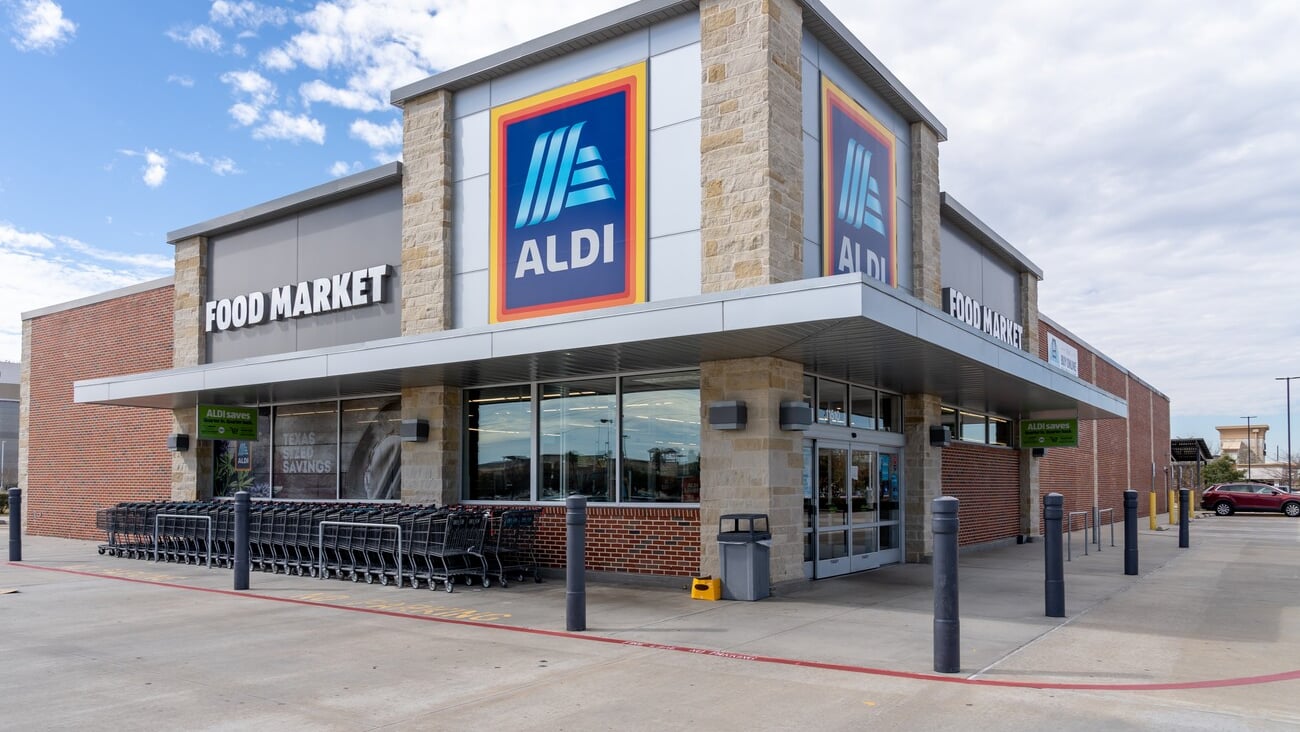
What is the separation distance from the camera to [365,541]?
14.7 metres

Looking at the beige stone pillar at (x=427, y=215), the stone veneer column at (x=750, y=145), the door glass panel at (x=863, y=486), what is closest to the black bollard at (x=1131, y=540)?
the door glass panel at (x=863, y=486)

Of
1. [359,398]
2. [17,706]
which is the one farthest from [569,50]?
[17,706]

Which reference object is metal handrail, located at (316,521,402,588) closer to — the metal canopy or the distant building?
the metal canopy

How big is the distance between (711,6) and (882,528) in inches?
368

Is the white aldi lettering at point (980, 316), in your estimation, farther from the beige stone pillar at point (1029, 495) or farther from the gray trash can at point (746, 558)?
the gray trash can at point (746, 558)

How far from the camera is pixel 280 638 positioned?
10.1m

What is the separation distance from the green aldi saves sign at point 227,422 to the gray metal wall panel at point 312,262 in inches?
49.6

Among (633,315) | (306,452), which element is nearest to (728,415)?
(633,315)

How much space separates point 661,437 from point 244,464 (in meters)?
11.1

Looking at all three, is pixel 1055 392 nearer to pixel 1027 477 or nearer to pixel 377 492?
pixel 1027 477

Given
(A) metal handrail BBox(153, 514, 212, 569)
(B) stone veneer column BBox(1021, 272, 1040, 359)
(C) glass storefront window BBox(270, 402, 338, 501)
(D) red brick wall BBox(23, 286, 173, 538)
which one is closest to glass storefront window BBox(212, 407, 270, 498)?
(C) glass storefront window BBox(270, 402, 338, 501)

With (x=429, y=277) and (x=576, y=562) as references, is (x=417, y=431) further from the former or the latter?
(x=576, y=562)

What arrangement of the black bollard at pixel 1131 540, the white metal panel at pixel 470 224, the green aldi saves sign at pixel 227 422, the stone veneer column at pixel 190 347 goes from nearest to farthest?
the black bollard at pixel 1131 540, the white metal panel at pixel 470 224, the green aldi saves sign at pixel 227 422, the stone veneer column at pixel 190 347

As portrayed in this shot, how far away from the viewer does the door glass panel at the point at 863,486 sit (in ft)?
52.5
